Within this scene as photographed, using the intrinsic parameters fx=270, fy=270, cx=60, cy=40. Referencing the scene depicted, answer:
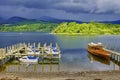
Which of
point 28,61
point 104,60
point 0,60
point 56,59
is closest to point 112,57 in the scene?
point 104,60

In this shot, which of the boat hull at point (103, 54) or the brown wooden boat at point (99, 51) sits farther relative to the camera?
the brown wooden boat at point (99, 51)

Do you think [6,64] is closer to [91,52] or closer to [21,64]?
[21,64]

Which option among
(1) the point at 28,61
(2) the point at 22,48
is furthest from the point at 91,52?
(1) the point at 28,61

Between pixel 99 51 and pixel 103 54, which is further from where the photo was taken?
pixel 99 51

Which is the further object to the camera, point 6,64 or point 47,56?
point 47,56

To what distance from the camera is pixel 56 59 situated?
64562 millimetres

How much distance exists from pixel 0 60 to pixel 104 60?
82.8 ft

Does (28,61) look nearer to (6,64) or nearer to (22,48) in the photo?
(6,64)

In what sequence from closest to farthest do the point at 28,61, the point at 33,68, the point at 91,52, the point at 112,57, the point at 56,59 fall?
1. the point at 33,68
2. the point at 28,61
3. the point at 56,59
4. the point at 112,57
5. the point at 91,52

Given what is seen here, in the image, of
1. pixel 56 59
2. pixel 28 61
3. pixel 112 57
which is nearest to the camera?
pixel 28 61

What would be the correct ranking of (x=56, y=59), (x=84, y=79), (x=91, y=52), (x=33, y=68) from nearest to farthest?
(x=84, y=79) → (x=33, y=68) → (x=56, y=59) → (x=91, y=52)

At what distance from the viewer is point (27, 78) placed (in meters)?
33.8

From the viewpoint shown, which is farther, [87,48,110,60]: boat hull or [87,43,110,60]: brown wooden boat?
[87,43,110,60]: brown wooden boat

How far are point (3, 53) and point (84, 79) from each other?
31.1 m
